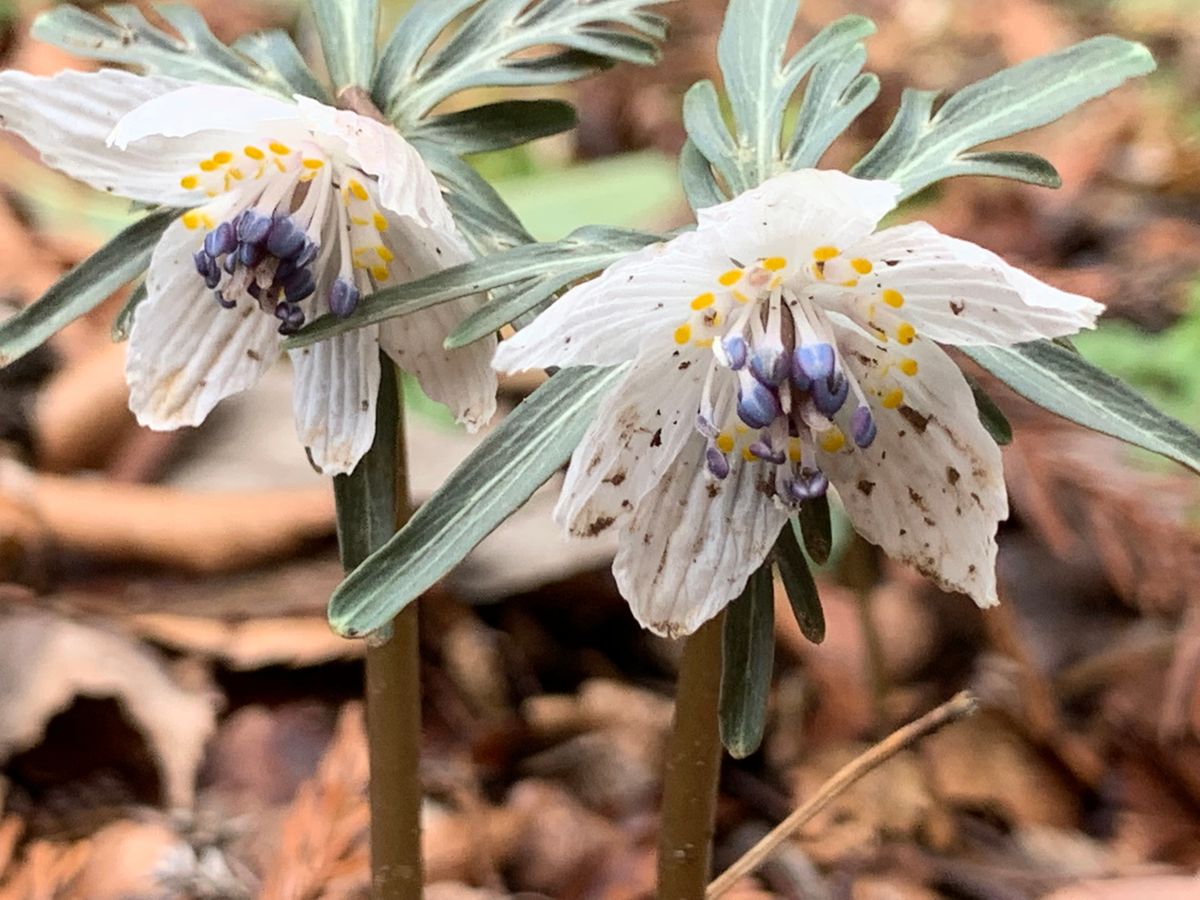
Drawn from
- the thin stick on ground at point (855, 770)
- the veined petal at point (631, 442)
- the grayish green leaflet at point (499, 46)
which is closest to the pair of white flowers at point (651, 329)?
the veined petal at point (631, 442)

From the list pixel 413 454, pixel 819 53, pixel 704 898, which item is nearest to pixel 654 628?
pixel 704 898

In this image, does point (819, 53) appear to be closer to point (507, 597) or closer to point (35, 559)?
point (507, 597)

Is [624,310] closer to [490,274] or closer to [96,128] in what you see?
[490,274]

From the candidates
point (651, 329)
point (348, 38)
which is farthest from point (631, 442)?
point (348, 38)

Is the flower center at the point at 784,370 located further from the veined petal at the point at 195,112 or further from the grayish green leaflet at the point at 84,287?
the grayish green leaflet at the point at 84,287

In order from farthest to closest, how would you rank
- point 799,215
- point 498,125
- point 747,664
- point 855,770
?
point 855,770 → point 498,125 → point 747,664 → point 799,215

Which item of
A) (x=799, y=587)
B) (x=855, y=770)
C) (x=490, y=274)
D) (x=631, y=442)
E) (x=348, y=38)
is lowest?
(x=855, y=770)

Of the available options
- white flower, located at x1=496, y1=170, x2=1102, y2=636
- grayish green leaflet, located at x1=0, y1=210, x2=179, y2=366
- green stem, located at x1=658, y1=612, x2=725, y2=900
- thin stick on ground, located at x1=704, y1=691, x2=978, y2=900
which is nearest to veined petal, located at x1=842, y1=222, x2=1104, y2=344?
white flower, located at x1=496, y1=170, x2=1102, y2=636

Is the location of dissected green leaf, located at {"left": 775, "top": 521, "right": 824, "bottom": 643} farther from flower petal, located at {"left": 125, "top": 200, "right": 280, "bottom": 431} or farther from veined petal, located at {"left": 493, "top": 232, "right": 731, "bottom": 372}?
flower petal, located at {"left": 125, "top": 200, "right": 280, "bottom": 431}
